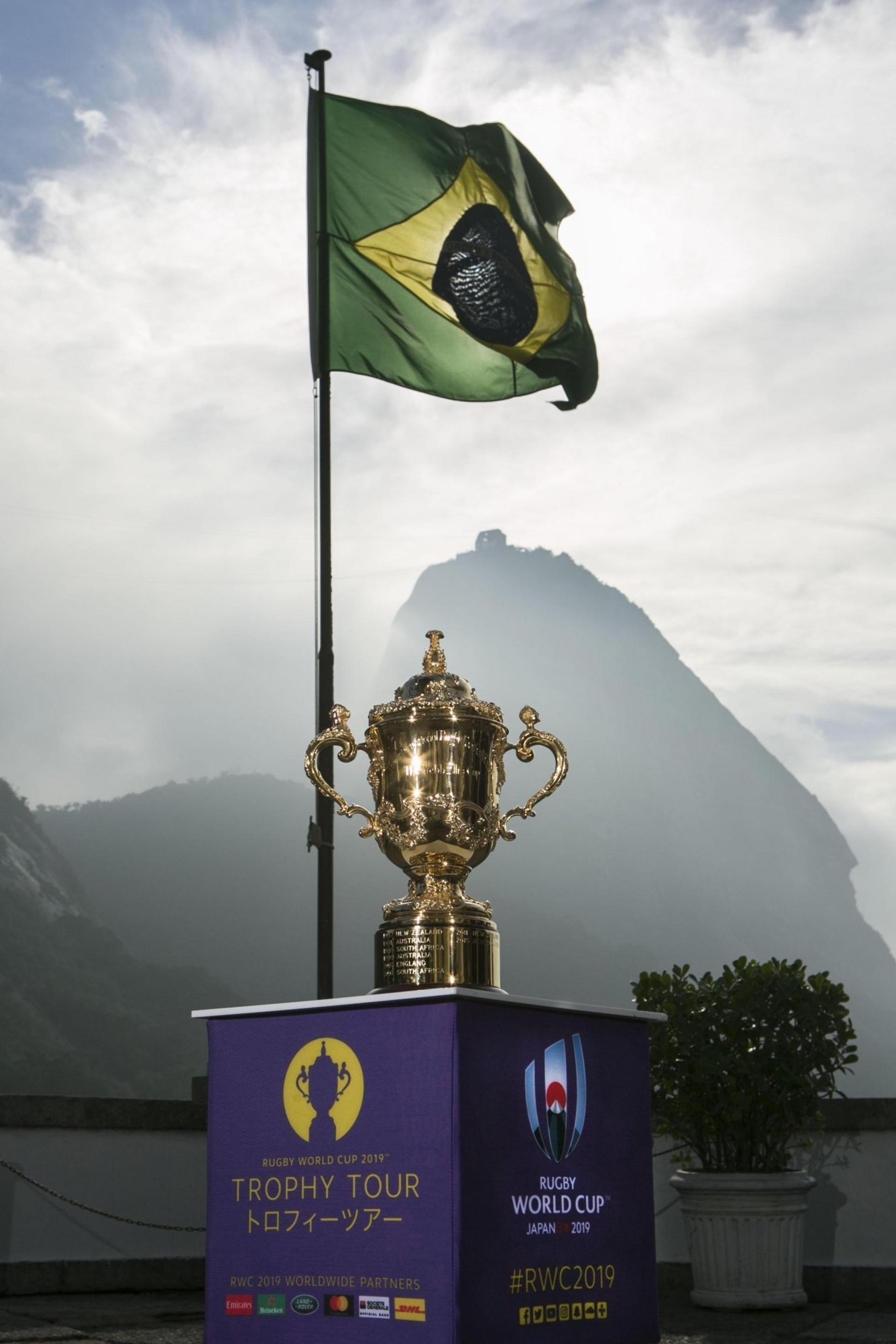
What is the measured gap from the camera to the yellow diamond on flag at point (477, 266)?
9.23m

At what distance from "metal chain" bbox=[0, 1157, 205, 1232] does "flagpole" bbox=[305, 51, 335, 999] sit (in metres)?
1.33

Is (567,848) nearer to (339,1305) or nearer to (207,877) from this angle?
(207,877)

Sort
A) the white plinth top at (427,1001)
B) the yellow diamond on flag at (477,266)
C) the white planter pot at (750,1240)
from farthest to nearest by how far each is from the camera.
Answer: the yellow diamond on flag at (477,266) < the white planter pot at (750,1240) < the white plinth top at (427,1001)

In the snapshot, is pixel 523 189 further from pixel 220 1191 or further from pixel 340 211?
pixel 220 1191

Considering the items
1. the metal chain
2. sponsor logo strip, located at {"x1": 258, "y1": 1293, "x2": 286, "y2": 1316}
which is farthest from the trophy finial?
the metal chain

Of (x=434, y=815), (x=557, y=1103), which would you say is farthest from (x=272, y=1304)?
(x=434, y=815)

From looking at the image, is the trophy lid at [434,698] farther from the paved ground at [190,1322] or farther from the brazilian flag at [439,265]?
the brazilian flag at [439,265]

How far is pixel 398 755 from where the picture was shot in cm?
407

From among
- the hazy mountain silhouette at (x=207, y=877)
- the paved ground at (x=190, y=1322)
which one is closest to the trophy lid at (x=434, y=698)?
the paved ground at (x=190, y=1322)

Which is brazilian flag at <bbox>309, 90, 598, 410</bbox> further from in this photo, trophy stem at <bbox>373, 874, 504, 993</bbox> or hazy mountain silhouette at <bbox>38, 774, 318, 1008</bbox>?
hazy mountain silhouette at <bbox>38, 774, 318, 1008</bbox>

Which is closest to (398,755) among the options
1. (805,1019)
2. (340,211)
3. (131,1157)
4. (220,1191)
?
(220,1191)

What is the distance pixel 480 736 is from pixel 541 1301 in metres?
1.48

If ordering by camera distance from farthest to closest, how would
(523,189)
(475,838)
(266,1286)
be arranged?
(523,189) → (475,838) → (266,1286)

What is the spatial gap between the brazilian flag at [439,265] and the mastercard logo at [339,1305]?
20.9ft
